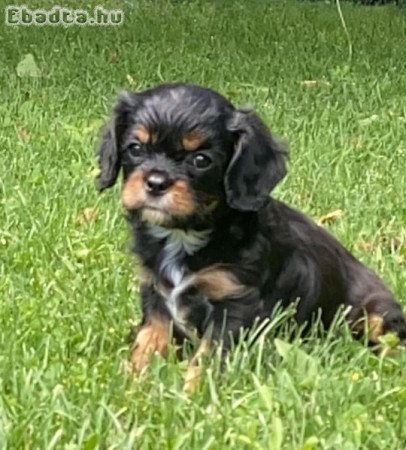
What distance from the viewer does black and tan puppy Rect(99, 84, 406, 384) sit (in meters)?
4.11

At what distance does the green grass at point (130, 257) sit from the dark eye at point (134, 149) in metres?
0.64

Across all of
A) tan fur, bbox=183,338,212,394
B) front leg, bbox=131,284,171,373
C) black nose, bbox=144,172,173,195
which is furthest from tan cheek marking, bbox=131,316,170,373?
black nose, bbox=144,172,173,195

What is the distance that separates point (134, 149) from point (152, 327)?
621 mm

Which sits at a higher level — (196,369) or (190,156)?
(190,156)

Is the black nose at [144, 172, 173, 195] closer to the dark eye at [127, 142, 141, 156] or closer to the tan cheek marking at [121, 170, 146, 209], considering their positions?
the tan cheek marking at [121, 170, 146, 209]

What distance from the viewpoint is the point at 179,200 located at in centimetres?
402

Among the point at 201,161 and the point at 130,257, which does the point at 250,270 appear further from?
the point at 130,257

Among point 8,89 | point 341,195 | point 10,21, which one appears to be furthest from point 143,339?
point 10,21

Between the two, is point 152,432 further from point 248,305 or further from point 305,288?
point 305,288

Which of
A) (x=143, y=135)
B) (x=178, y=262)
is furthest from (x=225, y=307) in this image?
(x=143, y=135)

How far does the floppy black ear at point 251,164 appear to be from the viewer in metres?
4.19

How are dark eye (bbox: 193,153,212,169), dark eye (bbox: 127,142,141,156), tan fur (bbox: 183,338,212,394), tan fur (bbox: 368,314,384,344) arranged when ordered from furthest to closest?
1. tan fur (bbox: 368,314,384,344)
2. dark eye (bbox: 127,142,141,156)
3. dark eye (bbox: 193,153,212,169)
4. tan fur (bbox: 183,338,212,394)

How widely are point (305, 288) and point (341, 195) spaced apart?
2.09m

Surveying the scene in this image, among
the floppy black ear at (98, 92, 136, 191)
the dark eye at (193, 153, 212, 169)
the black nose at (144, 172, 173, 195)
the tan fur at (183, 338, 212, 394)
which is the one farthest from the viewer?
the floppy black ear at (98, 92, 136, 191)
